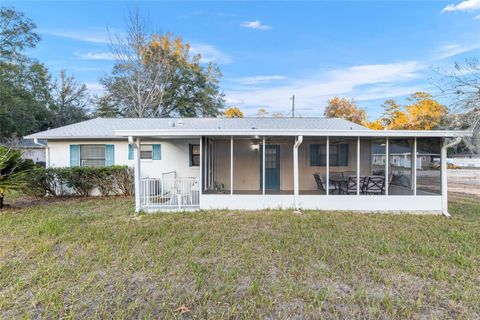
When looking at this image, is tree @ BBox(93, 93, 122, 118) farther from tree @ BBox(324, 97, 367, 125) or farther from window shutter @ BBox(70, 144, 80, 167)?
tree @ BBox(324, 97, 367, 125)

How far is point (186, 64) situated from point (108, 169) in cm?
1753

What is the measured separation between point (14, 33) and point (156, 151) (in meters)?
17.8

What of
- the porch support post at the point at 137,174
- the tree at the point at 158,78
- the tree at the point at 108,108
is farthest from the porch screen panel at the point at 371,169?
the tree at the point at 108,108

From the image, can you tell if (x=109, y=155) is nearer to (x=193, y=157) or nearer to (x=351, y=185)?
(x=193, y=157)

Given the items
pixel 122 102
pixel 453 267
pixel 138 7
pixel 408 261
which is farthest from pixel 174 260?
pixel 122 102

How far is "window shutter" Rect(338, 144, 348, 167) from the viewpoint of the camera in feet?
33.7

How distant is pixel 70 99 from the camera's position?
27.9 meters

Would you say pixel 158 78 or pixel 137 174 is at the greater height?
pixel 158 78

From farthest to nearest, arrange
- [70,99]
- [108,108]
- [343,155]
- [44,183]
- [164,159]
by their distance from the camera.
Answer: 1. [70,99]
2. [108,108]
3. [164,159]
4. [343,155]
5. [44,183]

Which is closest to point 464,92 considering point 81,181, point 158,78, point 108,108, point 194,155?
point 194,155

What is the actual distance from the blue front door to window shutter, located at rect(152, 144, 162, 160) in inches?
180

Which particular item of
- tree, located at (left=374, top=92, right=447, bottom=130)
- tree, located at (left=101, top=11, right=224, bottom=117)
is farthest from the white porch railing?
tree, located at (left=374, top=92, right=447, bottom=130)

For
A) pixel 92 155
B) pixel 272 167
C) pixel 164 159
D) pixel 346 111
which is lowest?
pixel 272 167

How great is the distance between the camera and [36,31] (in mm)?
18984
